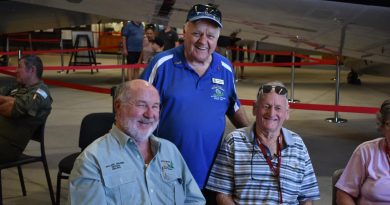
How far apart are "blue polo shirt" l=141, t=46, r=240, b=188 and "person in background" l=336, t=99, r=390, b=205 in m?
0.68

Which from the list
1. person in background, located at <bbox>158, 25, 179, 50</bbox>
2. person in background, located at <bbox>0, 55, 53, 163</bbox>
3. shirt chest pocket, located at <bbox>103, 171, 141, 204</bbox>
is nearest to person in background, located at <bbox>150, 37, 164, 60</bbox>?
person in background, located at <bbox>158, 25, 179, 50</bbox>

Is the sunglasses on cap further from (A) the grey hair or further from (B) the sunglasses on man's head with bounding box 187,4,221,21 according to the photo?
(A) the grey hair

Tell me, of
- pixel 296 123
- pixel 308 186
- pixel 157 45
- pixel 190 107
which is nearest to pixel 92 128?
pixel 190 107

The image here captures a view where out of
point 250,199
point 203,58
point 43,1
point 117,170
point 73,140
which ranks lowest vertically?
point 73,140

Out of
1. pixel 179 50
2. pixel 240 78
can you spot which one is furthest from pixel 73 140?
pixel 240 78

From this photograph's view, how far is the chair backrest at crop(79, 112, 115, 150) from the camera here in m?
3.41

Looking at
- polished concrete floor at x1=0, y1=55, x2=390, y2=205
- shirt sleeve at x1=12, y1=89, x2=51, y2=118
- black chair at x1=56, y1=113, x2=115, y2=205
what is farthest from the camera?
polished concrete floor at x1=0, y1=55, x2=390, y2=205

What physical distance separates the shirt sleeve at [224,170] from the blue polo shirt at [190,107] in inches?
2.3

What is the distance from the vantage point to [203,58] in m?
2.39

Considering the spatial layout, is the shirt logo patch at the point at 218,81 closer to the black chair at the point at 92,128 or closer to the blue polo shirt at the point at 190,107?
the blue polo shirt at the point at 190,107

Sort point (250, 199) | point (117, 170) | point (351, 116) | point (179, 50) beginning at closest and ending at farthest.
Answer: point (117, 170) < point (250, 199) < point (179, 50) < point (351, 116)

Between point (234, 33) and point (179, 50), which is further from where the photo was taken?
point (234, 33)

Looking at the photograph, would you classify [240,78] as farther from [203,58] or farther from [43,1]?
[203,58]

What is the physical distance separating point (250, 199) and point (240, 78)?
1095cm
